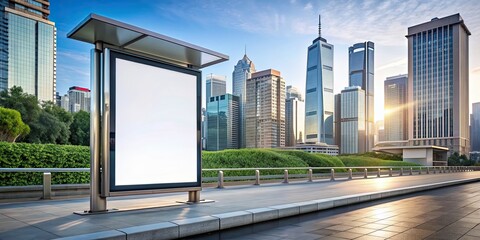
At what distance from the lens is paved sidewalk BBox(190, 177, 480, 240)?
20.1 ft

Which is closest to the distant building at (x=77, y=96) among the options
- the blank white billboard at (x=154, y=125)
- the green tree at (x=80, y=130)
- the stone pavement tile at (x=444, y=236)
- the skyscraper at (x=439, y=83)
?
the green tree at (x=80, y=130)

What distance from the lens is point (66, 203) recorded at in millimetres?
8812

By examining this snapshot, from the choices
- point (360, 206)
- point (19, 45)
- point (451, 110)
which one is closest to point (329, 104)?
point (451, 110)

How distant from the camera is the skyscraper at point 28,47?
8662cm

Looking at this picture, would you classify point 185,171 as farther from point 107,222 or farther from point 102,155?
point 107,222

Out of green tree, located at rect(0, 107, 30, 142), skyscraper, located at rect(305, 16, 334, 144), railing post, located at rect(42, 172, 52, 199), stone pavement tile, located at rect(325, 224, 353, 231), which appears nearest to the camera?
stone pavement tile, located at rect(325, 224, 353, 231)

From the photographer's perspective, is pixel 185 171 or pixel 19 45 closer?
pixel 185 171

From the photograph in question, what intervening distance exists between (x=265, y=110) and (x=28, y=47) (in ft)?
314

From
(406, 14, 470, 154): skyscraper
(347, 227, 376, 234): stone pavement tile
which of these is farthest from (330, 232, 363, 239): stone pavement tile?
(406, 14, 470, 154): skyscraper

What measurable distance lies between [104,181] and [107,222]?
3.59ft

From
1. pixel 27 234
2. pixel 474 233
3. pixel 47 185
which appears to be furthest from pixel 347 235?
pixel 47 185

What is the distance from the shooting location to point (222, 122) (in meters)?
145

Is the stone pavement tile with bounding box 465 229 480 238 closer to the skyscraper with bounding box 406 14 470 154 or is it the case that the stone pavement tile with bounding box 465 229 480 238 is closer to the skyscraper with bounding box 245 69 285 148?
the skyscraper with bounding box 406 14 470 154

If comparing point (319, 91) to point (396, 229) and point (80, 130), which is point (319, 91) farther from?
point (396, 229)
